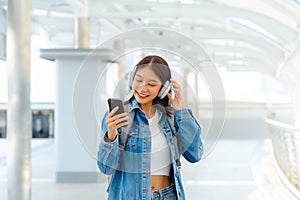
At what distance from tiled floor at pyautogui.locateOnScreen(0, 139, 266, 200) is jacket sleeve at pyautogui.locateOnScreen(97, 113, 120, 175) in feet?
7.30

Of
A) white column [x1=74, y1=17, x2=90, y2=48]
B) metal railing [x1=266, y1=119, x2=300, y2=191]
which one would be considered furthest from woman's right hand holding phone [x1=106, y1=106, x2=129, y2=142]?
white column [x1=74, y1=17, x2=90, y2=48]

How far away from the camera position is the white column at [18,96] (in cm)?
322

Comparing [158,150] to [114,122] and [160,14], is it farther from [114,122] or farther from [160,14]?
[160,14]

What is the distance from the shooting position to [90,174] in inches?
200

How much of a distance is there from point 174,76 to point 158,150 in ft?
0.76

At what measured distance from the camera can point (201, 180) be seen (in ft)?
16.9

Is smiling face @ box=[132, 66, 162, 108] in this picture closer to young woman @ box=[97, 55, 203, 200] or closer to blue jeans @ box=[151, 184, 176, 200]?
young woman @ box=[97, 55, 203, 200]

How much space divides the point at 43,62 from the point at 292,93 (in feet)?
32.6

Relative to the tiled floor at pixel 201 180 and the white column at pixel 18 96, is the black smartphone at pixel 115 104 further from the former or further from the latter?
the tiled floor at pixel 201 180

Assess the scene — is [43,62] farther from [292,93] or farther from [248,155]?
[292,93]

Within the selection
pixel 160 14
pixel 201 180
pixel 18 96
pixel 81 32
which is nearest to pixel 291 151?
pixel 201 180

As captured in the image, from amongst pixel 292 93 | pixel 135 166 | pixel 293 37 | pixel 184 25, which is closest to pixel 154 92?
pixel 135 166

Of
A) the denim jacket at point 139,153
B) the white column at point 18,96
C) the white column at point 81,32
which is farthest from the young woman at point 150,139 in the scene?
the white column at point 81,32

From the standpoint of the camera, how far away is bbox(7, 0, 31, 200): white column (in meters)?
3.22
